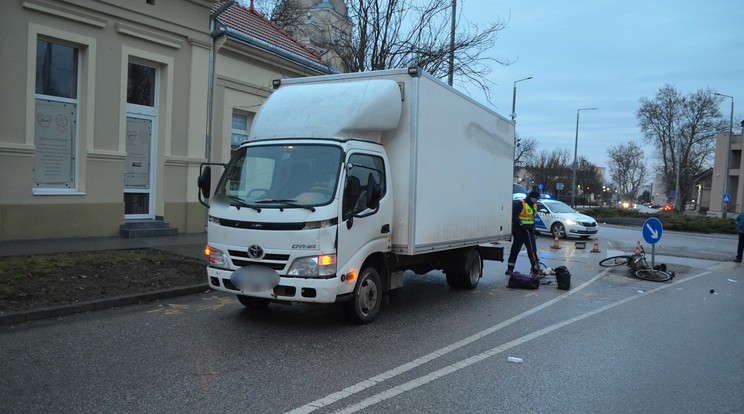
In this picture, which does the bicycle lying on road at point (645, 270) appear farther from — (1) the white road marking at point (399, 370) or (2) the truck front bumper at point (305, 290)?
(2) the truck front bumper at point (305, 290)

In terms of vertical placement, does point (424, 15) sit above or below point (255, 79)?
above

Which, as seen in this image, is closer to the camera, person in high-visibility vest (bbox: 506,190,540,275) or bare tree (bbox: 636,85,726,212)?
person in high-visibility vest (bbox: 506,190,540,275)

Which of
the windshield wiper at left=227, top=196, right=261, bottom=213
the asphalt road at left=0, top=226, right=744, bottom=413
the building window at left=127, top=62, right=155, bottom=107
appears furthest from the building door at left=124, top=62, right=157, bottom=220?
the windshield wiper at left=227, top=196, right=261, bottom=213

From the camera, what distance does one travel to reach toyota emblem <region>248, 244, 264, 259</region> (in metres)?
5.88

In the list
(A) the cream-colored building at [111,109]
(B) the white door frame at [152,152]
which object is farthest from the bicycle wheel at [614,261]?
(B) the white door frame at [152,152]

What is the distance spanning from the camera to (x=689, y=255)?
1683 cm

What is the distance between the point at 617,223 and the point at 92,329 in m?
34.4

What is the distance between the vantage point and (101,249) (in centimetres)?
1001

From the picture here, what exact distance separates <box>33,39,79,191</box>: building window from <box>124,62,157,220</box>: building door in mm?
1335

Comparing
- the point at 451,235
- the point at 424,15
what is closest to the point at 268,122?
the point at 451,235

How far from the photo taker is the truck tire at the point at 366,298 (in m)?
6.39

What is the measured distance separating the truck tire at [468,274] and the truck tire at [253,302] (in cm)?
349

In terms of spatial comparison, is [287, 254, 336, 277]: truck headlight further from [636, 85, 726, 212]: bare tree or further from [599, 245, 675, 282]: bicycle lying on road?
[636, 85, 726, 212]: bare tree

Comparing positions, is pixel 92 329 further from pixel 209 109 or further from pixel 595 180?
pixel 595 180
